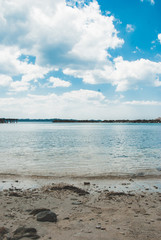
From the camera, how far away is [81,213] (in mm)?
8047

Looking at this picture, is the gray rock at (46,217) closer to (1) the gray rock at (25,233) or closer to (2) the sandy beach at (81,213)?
(2) the sandy beach at (81,213)

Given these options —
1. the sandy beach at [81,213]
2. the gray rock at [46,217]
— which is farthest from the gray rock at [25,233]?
the gray rock at [46,217]

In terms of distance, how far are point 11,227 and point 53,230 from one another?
144cm

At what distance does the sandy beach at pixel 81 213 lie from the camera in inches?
244

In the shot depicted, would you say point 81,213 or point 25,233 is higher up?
point 25,233

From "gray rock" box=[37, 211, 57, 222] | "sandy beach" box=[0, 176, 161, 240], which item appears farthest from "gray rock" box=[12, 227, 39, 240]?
"gray rock" box=[37, 211, 57, 222]

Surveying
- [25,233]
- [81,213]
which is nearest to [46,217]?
[25,233]

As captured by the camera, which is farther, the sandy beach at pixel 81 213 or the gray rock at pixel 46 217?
the gray rock at pixel 46 217

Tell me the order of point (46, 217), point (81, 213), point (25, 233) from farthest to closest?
1. point (81, 213)
2. point (46, 217)
3. point (25, 233)

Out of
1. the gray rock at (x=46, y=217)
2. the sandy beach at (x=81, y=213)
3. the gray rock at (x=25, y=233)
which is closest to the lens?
the gray rock at (x=25, y=233)

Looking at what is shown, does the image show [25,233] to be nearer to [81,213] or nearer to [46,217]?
[46,217]

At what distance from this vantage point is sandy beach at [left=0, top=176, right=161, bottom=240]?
20.3 feet

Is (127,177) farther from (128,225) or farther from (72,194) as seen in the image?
(128,225)

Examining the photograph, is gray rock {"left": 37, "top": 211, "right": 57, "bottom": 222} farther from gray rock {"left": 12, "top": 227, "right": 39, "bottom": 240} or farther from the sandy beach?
gray rock {"left": 12, "top": 227, "right": 39, "bottom": 240}
